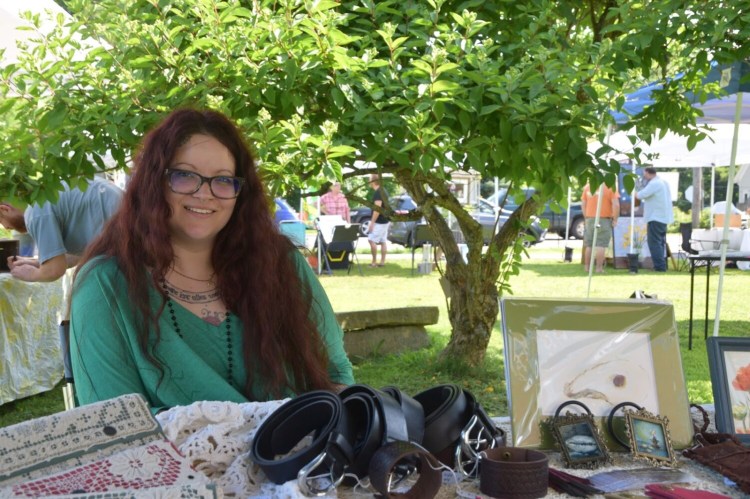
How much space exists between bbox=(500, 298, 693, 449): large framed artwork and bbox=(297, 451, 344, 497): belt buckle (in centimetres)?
47

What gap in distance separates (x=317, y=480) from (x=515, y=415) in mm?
498

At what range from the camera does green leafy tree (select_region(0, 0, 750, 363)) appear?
7.75 ft

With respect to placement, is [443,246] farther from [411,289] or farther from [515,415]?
[411,289]

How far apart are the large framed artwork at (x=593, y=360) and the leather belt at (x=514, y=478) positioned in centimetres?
22

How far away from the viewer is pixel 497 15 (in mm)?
3234

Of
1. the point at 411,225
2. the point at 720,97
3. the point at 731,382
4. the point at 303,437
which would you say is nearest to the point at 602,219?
the point at 411,225

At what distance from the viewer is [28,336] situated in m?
5.56

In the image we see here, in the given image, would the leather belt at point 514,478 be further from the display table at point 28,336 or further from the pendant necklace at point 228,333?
the display table at point 28,336

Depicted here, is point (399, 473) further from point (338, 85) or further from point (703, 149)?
point (703, 149)

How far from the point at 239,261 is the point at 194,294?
0.14 metres

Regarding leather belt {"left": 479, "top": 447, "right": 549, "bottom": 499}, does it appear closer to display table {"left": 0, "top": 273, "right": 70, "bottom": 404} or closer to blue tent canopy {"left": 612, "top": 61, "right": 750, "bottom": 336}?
blue tent canopy {"left": 612, "top": 61, "right": 750, "bottom": 336}

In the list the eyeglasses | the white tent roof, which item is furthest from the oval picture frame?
the white tent roof

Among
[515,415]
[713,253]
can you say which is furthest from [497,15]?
[713,253]

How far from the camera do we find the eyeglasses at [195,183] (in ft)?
6.02
